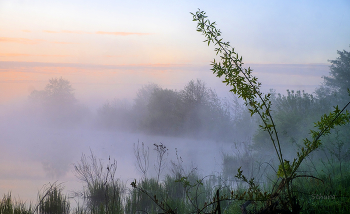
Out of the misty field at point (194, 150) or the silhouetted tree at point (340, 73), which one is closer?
the misty field at point (194, 150)

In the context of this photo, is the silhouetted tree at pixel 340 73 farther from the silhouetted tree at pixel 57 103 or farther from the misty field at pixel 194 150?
the silhouetted tree at pixel 57 103

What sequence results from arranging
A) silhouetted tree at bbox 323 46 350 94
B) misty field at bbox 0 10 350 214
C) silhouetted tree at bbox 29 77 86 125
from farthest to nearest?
silhouetted tree at bbox 29 77 86 125 < silhouetted tree at bbox 323 46 350 94 < misty field at bbox 0 10 350 214

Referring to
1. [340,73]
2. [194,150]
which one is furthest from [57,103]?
[340,73]

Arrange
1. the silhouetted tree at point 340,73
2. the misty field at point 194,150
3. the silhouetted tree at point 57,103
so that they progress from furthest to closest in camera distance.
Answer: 1. the silhouetted tree at point 57,103
2. the silhouetted tree at point 340,73
3. the misty field at point 194,150

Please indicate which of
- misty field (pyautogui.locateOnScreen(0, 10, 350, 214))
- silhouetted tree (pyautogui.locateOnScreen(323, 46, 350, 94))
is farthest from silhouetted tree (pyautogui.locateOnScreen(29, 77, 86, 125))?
silhouetted tree (pyautogui.locateOnScreen(323, 46, 350, 94))

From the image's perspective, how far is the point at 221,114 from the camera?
1892 centimetres

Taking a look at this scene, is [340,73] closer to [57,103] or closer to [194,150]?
[194,150]

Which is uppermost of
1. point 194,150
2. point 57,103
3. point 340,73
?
point 57,103

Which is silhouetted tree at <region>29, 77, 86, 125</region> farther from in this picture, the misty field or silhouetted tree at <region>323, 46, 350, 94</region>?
silhouetted tree at <region>323, 46, 350, 94</region>

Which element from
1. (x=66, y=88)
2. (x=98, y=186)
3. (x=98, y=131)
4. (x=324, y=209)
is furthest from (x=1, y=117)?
(x=324, y=209)

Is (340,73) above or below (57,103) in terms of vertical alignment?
below

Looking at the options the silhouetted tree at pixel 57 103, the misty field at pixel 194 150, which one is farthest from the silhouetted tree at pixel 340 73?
the silhouetted tree at pixel 57 103

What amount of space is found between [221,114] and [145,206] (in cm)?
1440

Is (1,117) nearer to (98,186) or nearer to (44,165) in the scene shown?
(44,165)
